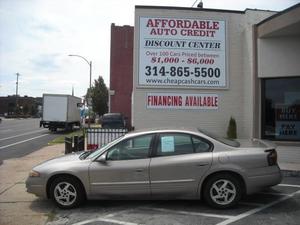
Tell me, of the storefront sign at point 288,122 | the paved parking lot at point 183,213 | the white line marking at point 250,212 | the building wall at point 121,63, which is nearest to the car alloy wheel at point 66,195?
the paved parking lot at point 183,213

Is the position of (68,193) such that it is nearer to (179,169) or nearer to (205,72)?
(179,169)

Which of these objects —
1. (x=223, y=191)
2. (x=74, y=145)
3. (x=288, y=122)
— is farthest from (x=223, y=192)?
(x=74, y=145)

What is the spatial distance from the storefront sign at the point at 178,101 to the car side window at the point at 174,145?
23.1 feet

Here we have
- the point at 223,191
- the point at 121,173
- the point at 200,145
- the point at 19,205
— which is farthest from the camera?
the point at 19,205

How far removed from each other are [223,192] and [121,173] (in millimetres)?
1766

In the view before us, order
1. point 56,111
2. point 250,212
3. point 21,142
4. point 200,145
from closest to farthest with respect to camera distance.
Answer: point 250,212 < point 200,145 < point 21,142 < point 56,111

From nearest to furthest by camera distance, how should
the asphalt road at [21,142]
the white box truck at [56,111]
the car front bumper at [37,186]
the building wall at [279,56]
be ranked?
the car front bumper at [37,186]
the building wall at [279,56]
the asphalt road at [21,142]
the white box truck at [56,111]

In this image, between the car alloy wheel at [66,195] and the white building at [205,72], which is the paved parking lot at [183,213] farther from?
the white building at [205,72]

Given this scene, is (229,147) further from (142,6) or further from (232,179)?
(142,6)

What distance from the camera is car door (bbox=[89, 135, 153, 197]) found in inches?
280

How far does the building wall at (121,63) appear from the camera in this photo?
40.2 meters

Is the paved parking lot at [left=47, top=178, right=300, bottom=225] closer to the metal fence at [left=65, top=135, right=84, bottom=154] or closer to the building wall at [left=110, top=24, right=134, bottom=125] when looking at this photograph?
the metal fence at [left=65, top=135, right=84, bottom=154]

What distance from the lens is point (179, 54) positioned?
1442 cm

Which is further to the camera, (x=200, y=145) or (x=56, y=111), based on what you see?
(x=56, y=111)
